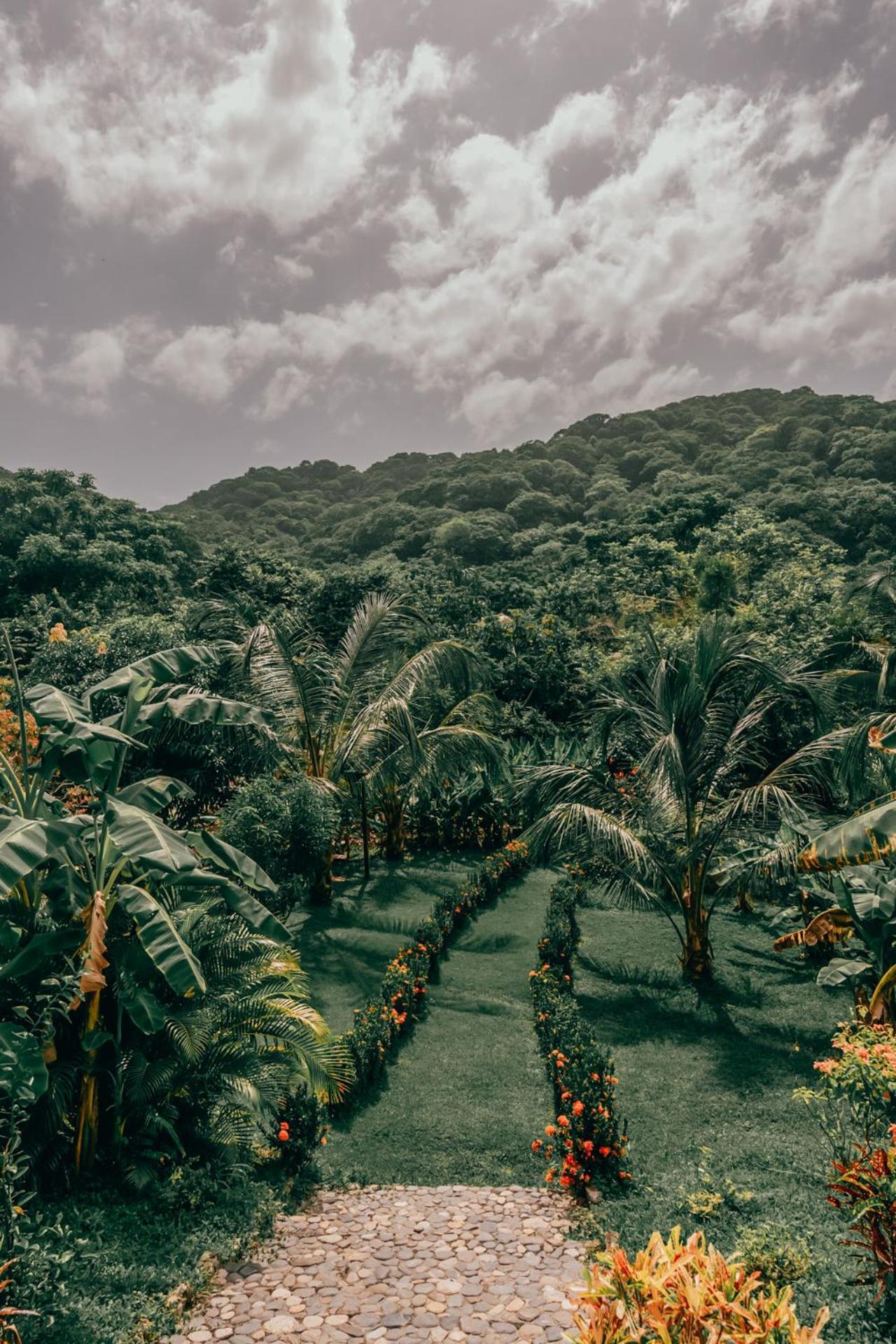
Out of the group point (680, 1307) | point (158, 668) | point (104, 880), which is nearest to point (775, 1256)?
point (680, 1307)

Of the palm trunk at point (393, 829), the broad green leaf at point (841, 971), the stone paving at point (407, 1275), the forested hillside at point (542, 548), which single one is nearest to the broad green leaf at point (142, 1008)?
the stone paving at point (407, 1275)

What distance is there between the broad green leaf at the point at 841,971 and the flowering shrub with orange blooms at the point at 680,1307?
550cm

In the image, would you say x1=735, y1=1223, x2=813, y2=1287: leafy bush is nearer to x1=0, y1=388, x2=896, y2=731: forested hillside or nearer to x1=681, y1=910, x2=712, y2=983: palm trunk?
x1=681, y1=910, x2=712, y2=983: palm trunk

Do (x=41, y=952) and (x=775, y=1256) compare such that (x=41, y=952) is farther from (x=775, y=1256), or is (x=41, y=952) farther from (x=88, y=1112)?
(x=775, y=1256)

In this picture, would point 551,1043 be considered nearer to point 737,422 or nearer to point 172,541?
point 172,541


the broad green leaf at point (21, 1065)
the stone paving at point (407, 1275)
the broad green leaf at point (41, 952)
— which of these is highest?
the broad green leaf at point (41, 952)

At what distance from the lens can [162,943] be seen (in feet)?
17.0

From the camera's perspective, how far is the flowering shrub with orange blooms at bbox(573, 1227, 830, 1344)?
9.69 feet

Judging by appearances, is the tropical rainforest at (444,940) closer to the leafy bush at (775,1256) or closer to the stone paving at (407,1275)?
the leafy bush at (775,1256)

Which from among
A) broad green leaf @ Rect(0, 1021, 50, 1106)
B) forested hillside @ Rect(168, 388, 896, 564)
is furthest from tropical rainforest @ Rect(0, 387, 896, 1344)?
forested hillside @ Rect(168, 388, 896, 564)

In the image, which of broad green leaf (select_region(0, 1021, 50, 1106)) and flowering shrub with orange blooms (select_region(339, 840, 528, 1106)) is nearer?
broad green leaf (select_region(0, 1021, 50, 1106))

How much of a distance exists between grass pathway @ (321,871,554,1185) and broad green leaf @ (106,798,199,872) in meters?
3.12

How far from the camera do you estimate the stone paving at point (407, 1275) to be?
441 cm

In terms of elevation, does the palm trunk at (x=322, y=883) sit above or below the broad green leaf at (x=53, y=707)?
below
